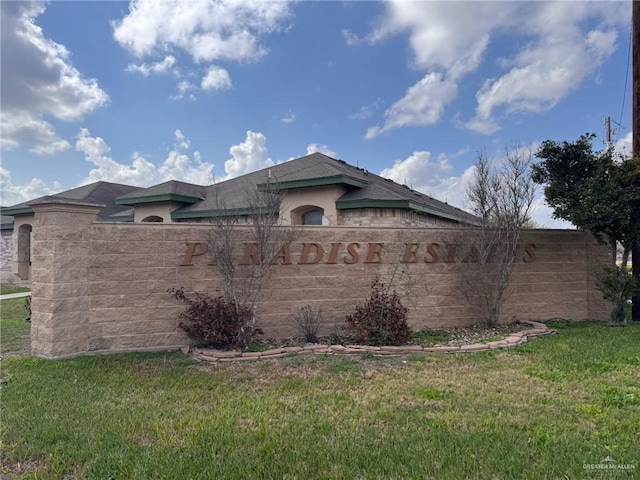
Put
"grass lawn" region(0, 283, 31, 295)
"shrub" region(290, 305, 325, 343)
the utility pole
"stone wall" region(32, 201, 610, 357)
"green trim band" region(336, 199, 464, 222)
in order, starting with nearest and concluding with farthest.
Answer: "stone wall" region(32, 201, 610, 357), "shrub" region(290, 305, 325, 343), the utility pole, "green trim band" region(336, 199, 464, 222), "grass lawn" region(0, 283, 31, 295)

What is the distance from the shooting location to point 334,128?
18406mm

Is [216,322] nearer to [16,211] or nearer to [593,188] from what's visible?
[593,188]

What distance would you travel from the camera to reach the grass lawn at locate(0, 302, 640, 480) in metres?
2.92

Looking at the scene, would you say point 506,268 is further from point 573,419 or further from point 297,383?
point 297,383

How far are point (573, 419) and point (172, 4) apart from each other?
31.4 ft

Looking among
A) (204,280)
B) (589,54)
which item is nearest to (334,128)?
(589,54)

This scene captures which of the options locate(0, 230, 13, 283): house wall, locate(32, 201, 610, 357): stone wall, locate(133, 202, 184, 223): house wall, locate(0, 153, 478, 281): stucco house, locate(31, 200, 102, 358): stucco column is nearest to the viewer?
locate(31, 200, 102, 358): stucco column

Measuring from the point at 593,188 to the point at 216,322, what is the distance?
7835 mm

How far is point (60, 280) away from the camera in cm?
593

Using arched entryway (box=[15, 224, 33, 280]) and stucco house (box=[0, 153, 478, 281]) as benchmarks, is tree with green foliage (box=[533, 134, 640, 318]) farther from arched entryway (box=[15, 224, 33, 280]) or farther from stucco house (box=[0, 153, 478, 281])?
arched entryway (box=[15, 224, 33, 280])

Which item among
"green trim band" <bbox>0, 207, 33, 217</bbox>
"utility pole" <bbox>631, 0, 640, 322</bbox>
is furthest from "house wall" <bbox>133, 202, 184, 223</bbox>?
"utility pole" <bbox>631, 0, 640, 322</bbox>

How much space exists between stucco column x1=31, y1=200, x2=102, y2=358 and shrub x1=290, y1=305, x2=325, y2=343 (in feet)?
11.0

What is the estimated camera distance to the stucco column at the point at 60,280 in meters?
5.89

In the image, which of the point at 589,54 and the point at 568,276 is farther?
the point at 589,54
